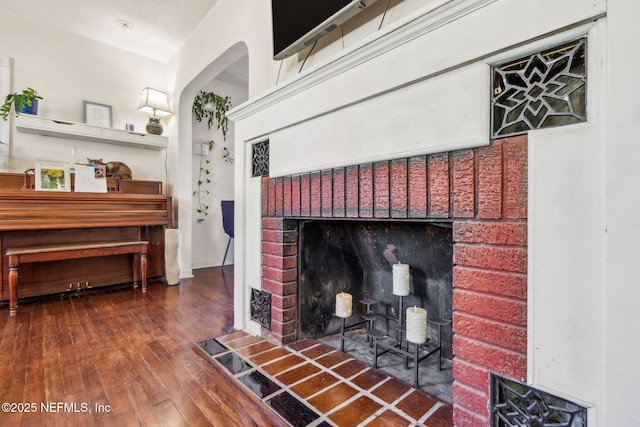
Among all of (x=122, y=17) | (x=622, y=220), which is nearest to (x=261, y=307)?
(x=622, y=220)

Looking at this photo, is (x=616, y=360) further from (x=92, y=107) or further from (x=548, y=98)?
(x=92, y=107)

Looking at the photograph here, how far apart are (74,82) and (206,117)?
4.53 feet

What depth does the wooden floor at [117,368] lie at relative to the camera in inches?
44.3

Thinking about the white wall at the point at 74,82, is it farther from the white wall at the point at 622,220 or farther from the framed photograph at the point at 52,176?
the white wall at the point at 622,220

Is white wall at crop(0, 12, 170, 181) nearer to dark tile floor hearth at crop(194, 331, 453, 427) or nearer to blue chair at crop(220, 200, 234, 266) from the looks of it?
blue chair at crop(220, 200, 234, 266)

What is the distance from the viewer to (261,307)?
5.88 feet

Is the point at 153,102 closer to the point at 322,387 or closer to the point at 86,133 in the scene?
the point at 86,133

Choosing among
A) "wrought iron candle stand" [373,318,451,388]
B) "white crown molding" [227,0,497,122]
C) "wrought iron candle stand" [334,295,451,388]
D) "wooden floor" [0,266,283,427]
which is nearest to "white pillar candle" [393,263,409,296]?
"wrought iron candle stand" [334,295,451,388]

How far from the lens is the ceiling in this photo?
2.62 meters

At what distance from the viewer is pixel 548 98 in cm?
78

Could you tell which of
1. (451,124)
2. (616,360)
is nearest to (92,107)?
(451,124)

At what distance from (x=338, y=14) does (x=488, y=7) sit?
1.92ft

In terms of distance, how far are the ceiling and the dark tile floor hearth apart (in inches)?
110

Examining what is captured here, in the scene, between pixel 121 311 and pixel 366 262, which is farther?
pixel 121 311
